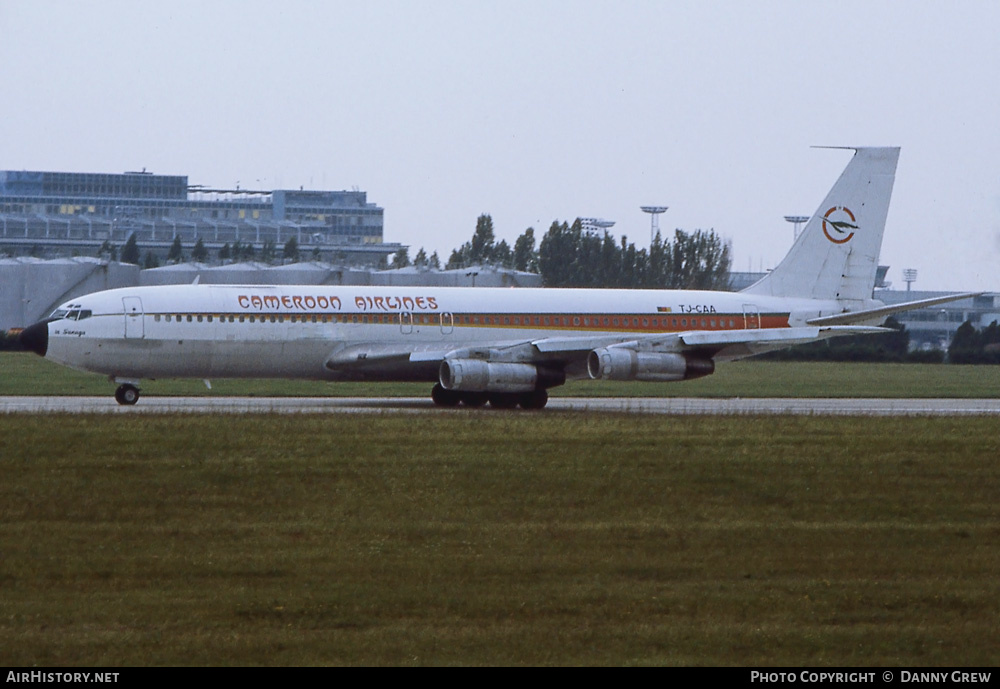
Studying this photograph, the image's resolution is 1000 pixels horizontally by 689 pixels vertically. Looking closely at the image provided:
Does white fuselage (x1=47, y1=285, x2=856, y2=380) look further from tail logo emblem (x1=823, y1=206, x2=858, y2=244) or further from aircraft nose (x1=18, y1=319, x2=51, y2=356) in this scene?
tail logo emblem (x1=823, y1=206, x2=858, y2=244)

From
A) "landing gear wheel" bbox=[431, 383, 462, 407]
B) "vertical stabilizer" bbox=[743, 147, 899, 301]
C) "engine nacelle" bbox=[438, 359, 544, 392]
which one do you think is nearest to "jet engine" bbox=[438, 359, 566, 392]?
"engine nacelle" bbox=[438, 359, 544, 392]

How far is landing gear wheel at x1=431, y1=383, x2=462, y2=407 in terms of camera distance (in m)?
38.8

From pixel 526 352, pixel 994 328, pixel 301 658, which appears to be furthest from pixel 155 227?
pixel 301 658

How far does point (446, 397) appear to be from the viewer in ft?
128

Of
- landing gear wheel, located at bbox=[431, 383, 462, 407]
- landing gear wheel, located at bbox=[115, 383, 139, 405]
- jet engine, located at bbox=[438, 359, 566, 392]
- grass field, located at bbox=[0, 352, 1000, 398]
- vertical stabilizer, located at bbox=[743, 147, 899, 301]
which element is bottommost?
grass field, located at bbox=[0, 352, 1000, 398]

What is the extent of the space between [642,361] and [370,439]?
1325cm

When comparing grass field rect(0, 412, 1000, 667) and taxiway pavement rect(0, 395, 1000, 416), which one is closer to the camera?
grass field rect(0, 412, 1000, 667)

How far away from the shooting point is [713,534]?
17328mm

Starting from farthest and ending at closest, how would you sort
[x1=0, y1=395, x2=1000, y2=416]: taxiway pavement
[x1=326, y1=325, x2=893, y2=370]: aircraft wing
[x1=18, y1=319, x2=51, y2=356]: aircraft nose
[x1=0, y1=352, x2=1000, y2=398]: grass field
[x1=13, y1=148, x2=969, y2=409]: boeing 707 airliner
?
[x1=0, y1=352, x2=1000, y2=398]: grass field → [x1=326, y1=325, x2=893, y2=370]: aircraft wing → [x1=13, y1=148, x2=969, y2=409]: boeing 707 airliner → [x1=18, y1=319, x2=51, y2=356]: aircraft nose → [x1=0, y1=395, x2=1000, y2=416]: taxiway pavement

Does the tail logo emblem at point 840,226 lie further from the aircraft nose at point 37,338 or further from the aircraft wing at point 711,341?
the aircraft nose at point 37,338

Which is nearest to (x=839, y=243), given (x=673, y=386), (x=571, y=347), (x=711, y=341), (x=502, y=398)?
(x=711, y=341)

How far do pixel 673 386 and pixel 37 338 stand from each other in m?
24.9

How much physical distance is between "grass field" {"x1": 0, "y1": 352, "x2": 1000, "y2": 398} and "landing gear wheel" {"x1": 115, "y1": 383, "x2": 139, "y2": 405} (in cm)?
774

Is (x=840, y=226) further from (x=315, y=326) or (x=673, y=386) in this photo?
(x=315, y=326)
